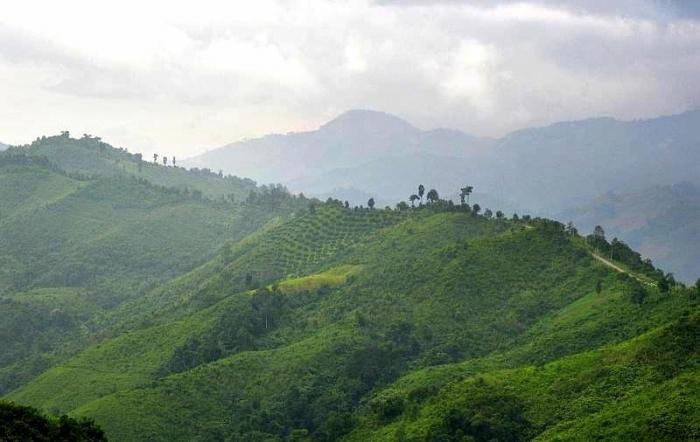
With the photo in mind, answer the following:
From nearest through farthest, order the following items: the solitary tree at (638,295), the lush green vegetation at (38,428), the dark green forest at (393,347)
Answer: the lush green vegetation at (38,428)
the dark green forest at (393,347)
the solitary tree at (638,295)

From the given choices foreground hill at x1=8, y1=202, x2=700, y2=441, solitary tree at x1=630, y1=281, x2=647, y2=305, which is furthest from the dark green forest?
solitary tree at x1=630, y1=281, x2=647, y2=305

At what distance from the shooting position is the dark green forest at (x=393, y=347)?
63.5m

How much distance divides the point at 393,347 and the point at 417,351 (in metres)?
3.30

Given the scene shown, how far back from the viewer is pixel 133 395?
9131 cm

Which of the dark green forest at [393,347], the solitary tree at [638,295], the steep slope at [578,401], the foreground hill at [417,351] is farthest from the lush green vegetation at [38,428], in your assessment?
the solitary tree at [638,295]

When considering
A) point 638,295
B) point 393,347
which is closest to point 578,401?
point 638,295

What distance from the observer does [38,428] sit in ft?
158

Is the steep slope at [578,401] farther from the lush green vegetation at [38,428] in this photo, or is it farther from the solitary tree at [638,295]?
the lush green vegetation at [38,428]

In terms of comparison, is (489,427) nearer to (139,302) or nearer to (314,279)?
(314,279)

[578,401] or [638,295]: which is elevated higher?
[638,295]

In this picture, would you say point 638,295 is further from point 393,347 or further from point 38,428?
point 38,428

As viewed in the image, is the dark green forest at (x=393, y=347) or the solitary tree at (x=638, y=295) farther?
the solitary tree at (x=638, y=295)

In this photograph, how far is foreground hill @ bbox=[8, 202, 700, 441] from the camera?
2525 inches

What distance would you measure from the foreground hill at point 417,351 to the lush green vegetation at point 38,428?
27.9m
